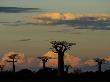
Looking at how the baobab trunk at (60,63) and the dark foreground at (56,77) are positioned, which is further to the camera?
the baobab trunk at (60,63)

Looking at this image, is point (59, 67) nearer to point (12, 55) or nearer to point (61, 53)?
point (61, 53)

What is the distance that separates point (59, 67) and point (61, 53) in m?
3.06

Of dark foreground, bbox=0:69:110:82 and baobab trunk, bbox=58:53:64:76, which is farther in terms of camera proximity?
baobab trunk, bbox=58:53:64:76

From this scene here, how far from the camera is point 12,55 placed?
148000 millimetres

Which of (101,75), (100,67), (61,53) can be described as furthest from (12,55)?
(101,75)

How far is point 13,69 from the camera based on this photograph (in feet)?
448

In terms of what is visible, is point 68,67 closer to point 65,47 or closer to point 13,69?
point 13,69

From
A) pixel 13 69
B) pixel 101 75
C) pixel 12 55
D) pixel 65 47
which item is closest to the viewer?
pixel 101 75

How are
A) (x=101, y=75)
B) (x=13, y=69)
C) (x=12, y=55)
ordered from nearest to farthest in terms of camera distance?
1. (x=101, y=75)
2. (x=13, y=69)
3. (x=12, y=55)

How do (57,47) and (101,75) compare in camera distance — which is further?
(57,47)

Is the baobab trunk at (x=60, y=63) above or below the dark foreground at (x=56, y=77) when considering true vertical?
above

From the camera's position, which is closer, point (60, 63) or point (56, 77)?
point (56, 77)

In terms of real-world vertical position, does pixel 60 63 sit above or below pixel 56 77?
above

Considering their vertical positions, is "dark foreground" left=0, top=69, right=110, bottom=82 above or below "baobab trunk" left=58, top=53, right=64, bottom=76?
below
